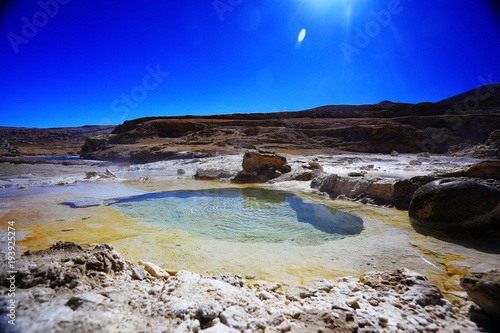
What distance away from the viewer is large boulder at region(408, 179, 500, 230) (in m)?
3.66

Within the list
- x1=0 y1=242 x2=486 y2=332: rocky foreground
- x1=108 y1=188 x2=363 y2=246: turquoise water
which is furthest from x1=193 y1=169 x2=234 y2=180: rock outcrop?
x1=0 y1=242 x2=486 y2=332: rocky foreground

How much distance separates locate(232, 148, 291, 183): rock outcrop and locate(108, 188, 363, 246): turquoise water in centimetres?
289

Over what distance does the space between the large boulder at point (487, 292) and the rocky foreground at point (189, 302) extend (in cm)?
17

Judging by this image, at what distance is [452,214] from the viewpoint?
389 cm

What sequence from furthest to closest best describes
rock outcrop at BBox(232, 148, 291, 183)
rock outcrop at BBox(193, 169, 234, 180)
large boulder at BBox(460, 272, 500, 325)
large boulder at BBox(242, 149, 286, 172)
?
rock outcrop at BBox(193, 169, 234, 180) < large boulder at BBox(242, 149, 286, 172) < rock outcrop at BBox(232, 148, 291, 183) < large boulder at BBox(460, 272, 500, 325)

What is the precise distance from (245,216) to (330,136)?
24.2 m

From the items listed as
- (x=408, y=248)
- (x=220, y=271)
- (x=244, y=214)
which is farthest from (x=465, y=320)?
(x=244, y=214)

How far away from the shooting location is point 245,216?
530 centimetres

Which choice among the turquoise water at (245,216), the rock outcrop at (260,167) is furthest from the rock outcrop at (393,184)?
the rock outcrop at (260,167)

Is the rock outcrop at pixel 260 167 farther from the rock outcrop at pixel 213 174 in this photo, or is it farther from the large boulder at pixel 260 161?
the rock outcrop at pixel 213 174

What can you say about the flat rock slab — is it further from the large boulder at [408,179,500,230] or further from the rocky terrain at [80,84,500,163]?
the rocky terrain at [80,84,500,163]

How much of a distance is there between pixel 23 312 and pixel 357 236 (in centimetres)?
415

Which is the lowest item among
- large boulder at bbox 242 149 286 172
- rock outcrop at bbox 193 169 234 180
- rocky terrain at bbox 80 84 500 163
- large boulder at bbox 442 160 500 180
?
rock outcrop at bbox 193 169 234 180

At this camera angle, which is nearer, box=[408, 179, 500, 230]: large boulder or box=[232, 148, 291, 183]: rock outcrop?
box=[408, 179, 500, 230]: large boulder
